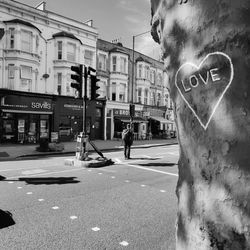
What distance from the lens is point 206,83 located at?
1355 mm

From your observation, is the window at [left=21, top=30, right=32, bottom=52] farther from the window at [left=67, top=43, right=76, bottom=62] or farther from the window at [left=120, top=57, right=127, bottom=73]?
the window at [left=120, top=57, right=127, bottom=73]

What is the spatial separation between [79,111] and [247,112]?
24.8 m

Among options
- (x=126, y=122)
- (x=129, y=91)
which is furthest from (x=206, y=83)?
(x=129, y=91)

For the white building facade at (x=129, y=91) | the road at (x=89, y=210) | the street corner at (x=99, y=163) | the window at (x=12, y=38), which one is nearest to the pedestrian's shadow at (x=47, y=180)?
the road at (x=89, y=210)

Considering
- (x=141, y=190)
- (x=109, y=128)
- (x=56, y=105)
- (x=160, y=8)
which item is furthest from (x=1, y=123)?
(x=160, y=8)

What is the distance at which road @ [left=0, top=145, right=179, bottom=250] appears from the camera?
375 cm

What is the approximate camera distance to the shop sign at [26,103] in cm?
2049

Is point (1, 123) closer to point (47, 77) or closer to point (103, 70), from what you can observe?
point (47, 77)

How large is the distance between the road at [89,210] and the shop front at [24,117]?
13.2 metres

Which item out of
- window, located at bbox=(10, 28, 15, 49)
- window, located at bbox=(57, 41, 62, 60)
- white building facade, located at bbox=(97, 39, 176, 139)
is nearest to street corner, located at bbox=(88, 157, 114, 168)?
window, located at bbox=(10, 28, 15, 49)

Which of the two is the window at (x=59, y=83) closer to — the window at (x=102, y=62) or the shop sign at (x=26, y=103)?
the shop sign at (x=26, y=103)

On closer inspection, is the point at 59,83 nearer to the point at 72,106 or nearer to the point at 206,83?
the point at 72,106

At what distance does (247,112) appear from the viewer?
1.19 metres

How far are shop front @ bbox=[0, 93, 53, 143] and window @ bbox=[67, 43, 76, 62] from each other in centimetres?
450
